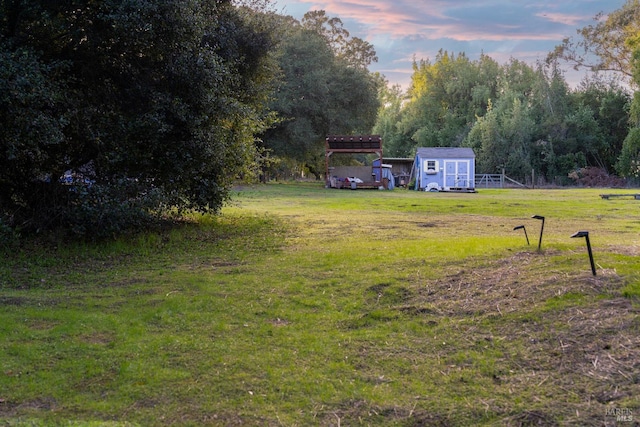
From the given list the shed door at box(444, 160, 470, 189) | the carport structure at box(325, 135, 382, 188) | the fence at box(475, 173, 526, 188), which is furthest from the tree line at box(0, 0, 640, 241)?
the fence at box(475, 173, 526, 188)

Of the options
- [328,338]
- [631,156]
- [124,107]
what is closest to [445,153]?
[631,156]

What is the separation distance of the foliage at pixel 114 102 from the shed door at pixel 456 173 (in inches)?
1142

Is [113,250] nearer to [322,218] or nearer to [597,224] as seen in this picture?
[322,218]

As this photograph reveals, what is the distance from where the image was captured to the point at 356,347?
5172 mm

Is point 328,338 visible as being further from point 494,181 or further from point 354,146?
point 494,181

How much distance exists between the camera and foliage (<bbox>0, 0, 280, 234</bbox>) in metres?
9.38

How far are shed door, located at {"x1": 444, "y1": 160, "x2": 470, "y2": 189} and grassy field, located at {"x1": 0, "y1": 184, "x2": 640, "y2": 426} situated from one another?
30.0m

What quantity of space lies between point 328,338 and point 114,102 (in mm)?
7253

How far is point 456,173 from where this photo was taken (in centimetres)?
3856

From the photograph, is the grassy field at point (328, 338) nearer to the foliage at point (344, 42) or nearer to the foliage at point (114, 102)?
the foliage at point (114, 102)

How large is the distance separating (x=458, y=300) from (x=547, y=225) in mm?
7911

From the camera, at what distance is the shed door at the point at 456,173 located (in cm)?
3838

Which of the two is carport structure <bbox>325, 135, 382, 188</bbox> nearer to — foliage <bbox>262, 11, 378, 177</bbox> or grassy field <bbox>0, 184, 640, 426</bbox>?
foliage <bbox>262, 11, 378, 177</bbox>

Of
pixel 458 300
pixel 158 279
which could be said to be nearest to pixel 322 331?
pixel 458 300
